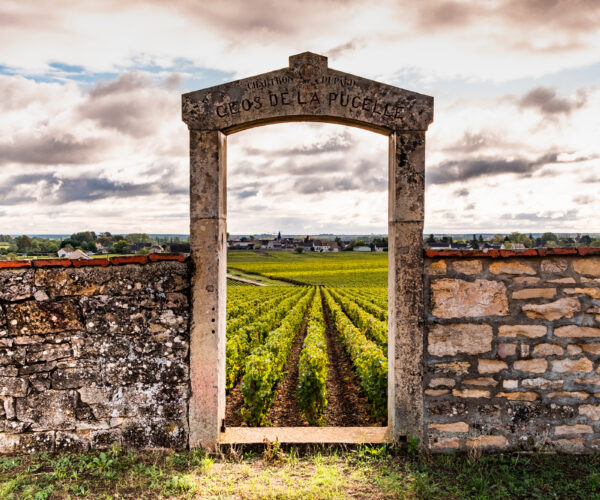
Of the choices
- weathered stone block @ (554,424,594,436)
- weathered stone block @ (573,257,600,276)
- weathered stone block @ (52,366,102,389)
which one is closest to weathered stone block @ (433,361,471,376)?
weathered stone block @ (554,424,594,436)

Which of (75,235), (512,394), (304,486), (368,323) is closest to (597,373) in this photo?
(512,394)

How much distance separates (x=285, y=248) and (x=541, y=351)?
111 m

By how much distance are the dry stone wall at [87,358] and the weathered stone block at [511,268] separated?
342cm

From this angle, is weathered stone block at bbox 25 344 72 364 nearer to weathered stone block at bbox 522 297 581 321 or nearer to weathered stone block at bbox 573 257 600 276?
weathered stone block at bbox 522 297 581 321

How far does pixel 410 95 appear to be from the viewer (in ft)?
15.7

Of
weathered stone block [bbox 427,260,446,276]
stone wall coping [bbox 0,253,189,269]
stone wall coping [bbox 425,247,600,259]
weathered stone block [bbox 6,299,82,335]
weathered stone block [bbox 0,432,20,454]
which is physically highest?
stone wall coping [bbox 425,247,600,259]

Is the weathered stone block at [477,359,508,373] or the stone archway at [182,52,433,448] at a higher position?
the stone archway at [182,52,433,448]

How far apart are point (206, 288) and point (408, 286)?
2158 mm

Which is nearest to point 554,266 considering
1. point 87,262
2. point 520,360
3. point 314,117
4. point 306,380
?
point 520,360

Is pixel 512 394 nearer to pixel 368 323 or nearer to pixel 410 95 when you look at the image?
pixel 410 95

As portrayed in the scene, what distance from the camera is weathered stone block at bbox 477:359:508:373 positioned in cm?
462

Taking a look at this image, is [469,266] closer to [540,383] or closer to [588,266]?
[588,266]

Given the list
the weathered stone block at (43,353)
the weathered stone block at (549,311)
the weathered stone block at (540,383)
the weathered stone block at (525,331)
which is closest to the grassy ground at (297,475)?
the weathered stone block at (540,383)

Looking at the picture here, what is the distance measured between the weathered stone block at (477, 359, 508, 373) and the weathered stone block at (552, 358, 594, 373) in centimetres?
54
